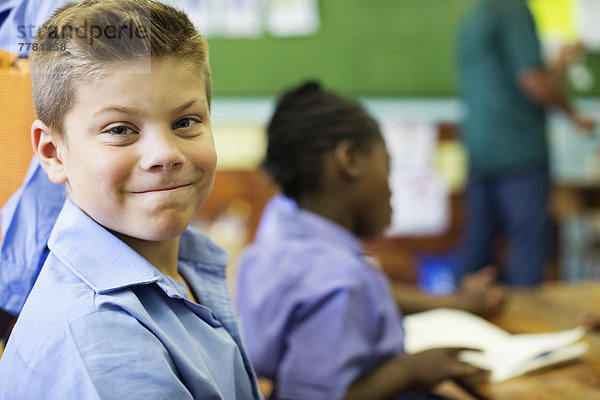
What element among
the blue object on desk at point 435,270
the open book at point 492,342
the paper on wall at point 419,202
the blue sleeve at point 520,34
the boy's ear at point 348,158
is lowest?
the blue object on desk at point 435,270

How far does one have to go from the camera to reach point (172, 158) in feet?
1.66

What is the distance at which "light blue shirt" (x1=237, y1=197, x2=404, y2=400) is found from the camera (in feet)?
2.92

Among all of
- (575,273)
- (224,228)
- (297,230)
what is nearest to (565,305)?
(297,230)

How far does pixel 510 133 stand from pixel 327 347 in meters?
1.92

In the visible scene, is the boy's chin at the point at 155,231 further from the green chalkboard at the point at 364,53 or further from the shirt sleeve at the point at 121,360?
the green chalkboard at the point at 364,53

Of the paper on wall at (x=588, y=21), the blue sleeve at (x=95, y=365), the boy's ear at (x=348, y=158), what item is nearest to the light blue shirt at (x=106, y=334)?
the blue sleeve at (x=95, y=365)

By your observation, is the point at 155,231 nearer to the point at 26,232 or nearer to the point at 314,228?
the point at 26,232

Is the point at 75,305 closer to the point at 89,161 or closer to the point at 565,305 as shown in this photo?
the point at 89,161

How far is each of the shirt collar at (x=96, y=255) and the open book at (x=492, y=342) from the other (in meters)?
0.57

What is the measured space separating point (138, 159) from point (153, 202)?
40mm

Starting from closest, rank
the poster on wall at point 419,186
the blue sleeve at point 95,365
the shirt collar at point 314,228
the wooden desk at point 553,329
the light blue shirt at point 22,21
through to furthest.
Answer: the blue sleeve at point 95,365
the light blue shirt at point 22,21
the wooden desk at point 553,329
the shirt collar at point 314,228
the poster on wall at point 419,186

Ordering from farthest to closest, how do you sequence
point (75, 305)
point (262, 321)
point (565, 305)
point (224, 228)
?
point (224, 228)
point (565, 305)
point (262, 321)
point (75, 305)

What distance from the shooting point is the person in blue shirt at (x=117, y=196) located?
1.50 feet

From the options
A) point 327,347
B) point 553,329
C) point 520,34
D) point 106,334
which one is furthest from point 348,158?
point 520,34
